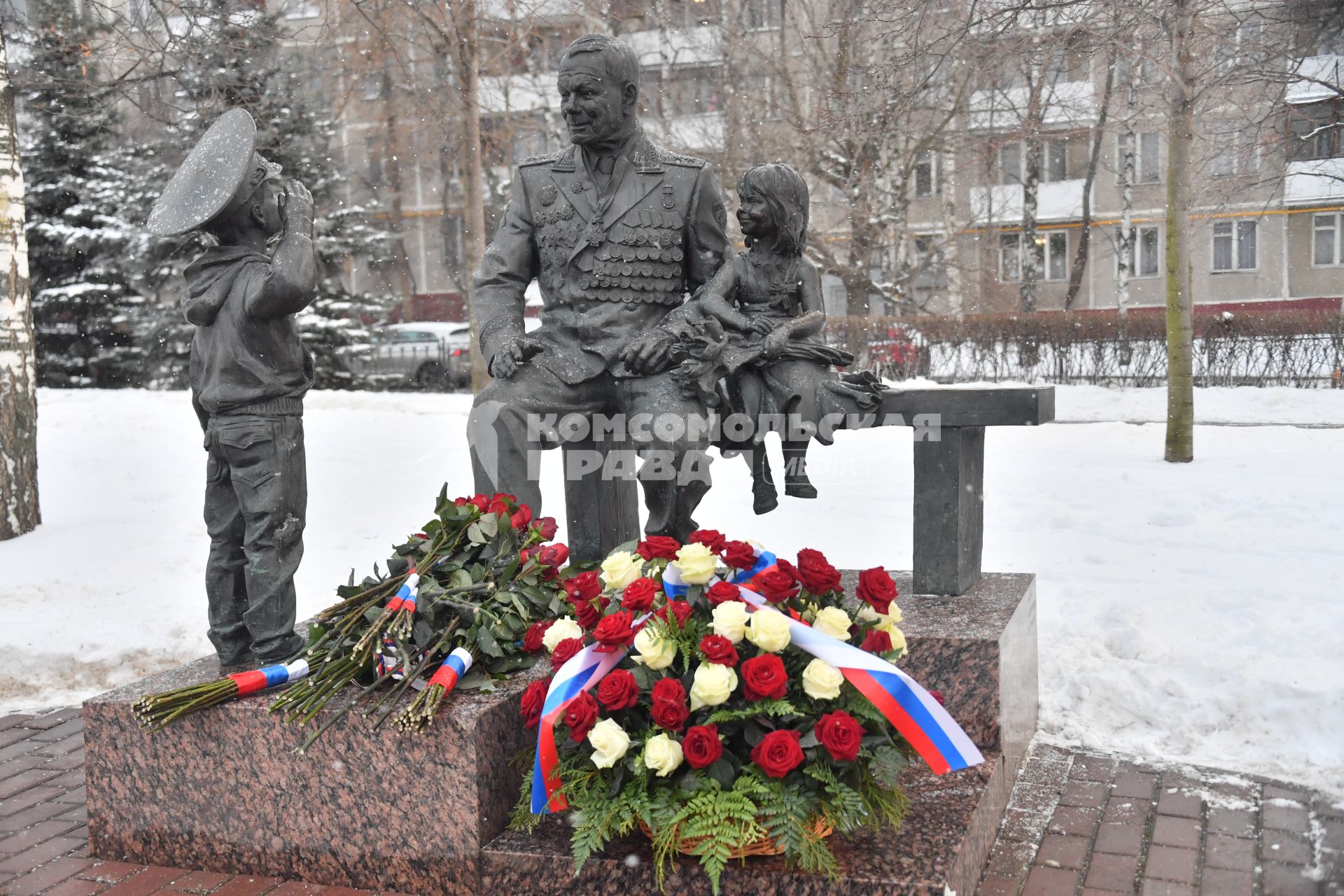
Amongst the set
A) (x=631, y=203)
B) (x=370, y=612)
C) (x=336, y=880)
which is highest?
(x=631, y=203)

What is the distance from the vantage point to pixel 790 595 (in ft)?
10.3

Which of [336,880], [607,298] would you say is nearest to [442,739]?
[336,880]

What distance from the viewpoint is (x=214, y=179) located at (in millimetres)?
3717

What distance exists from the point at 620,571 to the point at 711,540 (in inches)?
10.1

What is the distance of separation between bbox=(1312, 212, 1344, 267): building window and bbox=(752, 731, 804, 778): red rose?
2425 cm

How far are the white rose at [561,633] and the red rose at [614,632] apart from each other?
192 millimetres

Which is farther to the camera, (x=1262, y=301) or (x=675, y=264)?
(x=1262, y=301)

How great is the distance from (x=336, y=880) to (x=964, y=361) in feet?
43.8

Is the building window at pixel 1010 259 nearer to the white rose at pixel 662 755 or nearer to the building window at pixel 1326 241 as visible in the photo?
the building window at pixel 1326 241

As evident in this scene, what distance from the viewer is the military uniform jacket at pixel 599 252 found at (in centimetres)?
434

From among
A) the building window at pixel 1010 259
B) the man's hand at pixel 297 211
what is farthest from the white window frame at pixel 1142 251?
the man's hand at pixel 297 211

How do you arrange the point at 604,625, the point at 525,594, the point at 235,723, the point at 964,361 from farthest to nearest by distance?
the point at 964,361 → the point at 525,594 → the point at 235,723 → the point at 604,625

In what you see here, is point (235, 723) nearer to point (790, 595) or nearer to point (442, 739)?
point (442, 739)

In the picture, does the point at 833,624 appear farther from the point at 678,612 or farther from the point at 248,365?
the point at 248,365
